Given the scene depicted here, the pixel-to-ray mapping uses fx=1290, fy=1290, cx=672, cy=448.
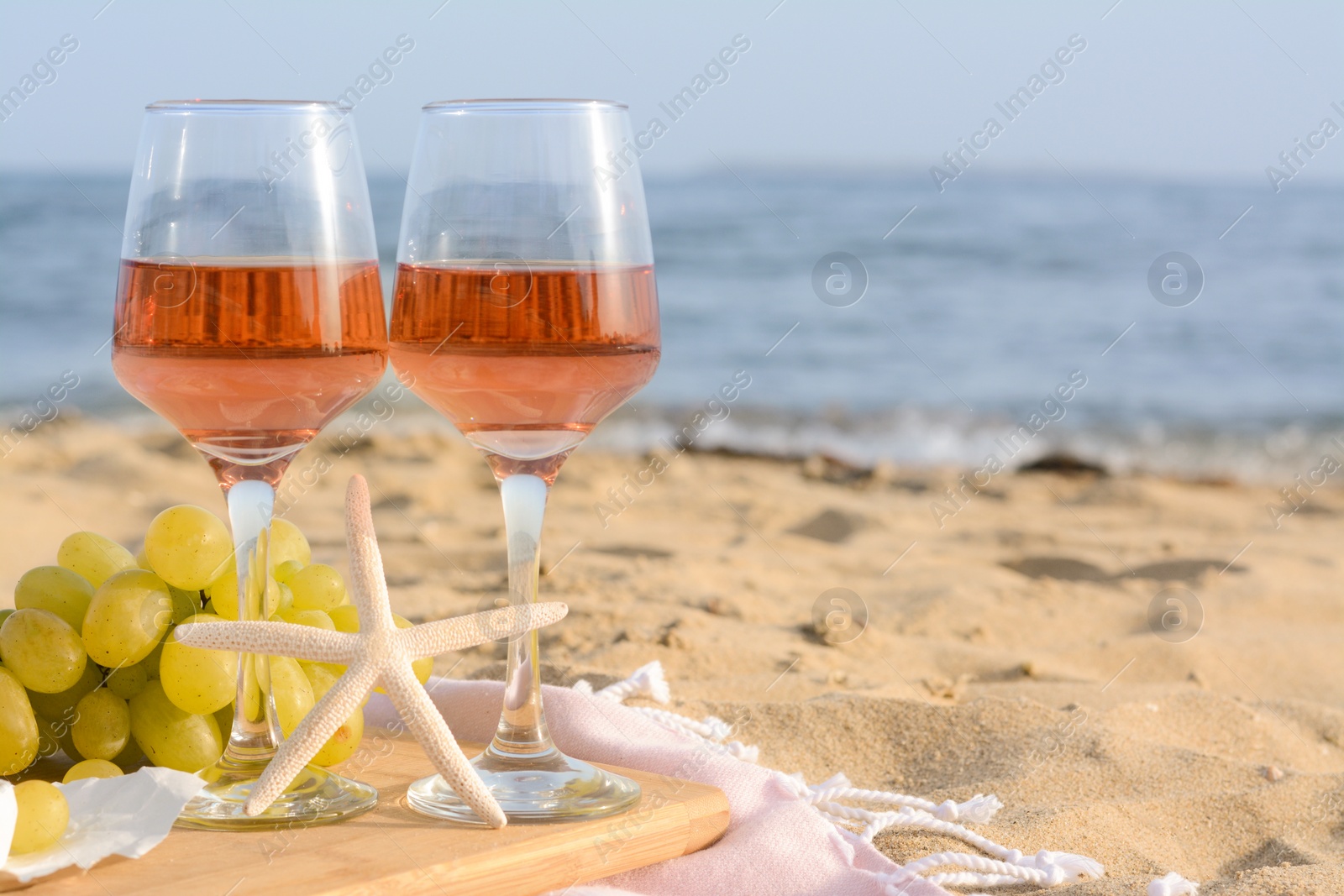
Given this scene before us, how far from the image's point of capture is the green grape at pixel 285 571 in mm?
2000

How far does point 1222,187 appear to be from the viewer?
2077 centimetres

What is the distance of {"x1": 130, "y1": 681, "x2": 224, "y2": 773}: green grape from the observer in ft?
5.84

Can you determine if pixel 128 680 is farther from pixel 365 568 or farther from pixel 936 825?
pixel 936 825

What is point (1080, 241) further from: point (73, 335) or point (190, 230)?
point (190, 230)

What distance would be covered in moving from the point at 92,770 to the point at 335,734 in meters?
0.32

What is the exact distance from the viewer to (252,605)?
5.43ft

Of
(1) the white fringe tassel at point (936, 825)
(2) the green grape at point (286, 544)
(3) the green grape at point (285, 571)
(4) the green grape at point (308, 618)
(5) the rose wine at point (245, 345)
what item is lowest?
(1) the white fringe tassel at point (936, 825)

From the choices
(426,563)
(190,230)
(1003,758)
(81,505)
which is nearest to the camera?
(190,230)

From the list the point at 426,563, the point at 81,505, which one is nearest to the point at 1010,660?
the point at 426,563

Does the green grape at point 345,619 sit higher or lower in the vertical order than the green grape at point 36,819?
higher

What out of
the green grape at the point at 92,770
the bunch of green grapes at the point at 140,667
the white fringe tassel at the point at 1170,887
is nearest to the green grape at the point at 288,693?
the bunch of green grapes at the point at 140,667

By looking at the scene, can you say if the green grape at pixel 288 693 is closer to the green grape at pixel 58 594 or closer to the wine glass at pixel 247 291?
the wine glass at pixel 247 291

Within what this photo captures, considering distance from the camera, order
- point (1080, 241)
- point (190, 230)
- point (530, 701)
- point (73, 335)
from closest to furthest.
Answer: point (190, 230) < point (530, 701) < point (73, 335) < point (1080, 241)

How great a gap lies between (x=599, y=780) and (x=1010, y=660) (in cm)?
178
